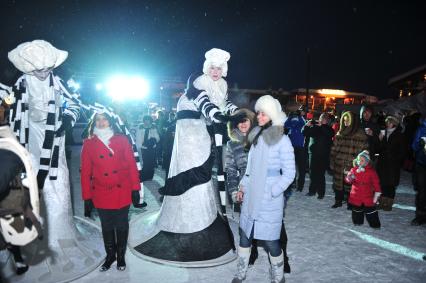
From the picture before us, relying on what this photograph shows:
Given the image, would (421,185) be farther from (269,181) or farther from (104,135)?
(104,135)

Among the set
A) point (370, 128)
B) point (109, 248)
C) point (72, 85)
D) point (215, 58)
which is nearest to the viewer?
point (109, 248)

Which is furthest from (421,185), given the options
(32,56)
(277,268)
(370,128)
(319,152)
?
(32,56)

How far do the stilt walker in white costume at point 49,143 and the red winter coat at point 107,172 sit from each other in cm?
41

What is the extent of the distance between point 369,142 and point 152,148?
18.0 ft

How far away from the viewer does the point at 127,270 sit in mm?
4020

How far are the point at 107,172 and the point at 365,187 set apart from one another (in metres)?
4.45

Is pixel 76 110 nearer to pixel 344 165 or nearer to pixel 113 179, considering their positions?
pixel 113 179

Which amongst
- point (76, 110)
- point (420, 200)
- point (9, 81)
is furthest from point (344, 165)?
point (9, 81)

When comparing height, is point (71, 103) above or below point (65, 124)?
above

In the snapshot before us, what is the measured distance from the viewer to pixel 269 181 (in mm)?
3525

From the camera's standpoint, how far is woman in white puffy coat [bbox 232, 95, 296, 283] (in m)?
3.49

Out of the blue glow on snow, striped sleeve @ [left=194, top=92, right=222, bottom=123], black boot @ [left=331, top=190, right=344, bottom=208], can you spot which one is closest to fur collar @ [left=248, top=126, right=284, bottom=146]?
striped sleeve @ [left=194, top=92, right=222, bottom=123]

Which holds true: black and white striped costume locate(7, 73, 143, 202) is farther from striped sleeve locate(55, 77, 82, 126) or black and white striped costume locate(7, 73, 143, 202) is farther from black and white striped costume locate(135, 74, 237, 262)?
black and white striped costume locate(135, 74, 237, 262)

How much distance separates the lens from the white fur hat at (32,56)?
3730 millimetres
